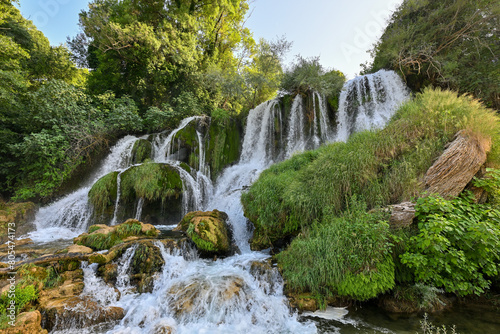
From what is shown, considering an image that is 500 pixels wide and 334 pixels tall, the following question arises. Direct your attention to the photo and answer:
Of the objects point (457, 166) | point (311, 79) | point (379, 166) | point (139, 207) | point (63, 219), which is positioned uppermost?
point (311, 79)

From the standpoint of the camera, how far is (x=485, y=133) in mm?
4098

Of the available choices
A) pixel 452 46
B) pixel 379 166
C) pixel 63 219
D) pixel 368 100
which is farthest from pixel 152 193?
pixel 452 46

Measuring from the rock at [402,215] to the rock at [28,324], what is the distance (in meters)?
5.90

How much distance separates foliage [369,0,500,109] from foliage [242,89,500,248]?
4797 millimetres

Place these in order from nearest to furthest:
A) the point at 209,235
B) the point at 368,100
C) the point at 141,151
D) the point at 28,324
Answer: the point at 28,324 → the point at 209,235 → the point at 368,100 → the point at 141,151

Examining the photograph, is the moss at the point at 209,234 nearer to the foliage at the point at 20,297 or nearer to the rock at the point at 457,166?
the foliage at the point at 20,297

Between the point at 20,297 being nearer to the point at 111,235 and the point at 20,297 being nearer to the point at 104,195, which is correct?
the point at 111,235

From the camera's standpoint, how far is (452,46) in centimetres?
904

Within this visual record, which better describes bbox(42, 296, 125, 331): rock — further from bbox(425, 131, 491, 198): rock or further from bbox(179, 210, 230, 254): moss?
bbox(425, 131, 491, 198): rock

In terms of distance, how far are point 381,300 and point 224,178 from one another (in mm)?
8327

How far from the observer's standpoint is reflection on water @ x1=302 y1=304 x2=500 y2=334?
2893 mm

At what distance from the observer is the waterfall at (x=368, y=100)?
9.31 meters

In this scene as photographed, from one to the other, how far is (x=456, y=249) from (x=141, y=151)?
12.4 m

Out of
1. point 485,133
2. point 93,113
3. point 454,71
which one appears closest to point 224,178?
point 93,113
